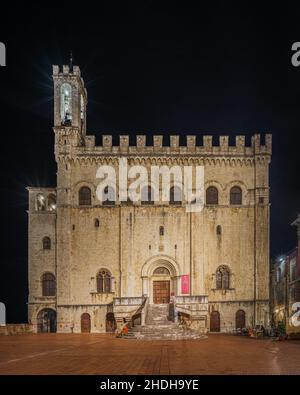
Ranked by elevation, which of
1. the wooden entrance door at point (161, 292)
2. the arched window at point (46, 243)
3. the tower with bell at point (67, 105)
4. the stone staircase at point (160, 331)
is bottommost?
the stone staircase at point (160, 331)

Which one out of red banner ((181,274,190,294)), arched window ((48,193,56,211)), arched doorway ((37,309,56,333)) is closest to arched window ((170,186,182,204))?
red banner ((181,274,190,294))

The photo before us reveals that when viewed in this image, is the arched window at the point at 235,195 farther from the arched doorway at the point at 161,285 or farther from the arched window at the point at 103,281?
the arched window at the point at 103,281

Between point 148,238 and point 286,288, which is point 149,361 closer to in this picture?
point 148,238

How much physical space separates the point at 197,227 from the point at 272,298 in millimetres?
16006

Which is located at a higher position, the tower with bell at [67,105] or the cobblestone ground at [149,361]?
the tower with bell at [67,105]

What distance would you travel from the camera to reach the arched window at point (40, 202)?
4581 cm

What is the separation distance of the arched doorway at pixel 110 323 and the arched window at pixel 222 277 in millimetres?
8410

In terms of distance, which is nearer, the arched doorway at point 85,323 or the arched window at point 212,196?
the arched doorway at point 85,323

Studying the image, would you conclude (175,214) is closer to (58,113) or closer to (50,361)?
(58,113)

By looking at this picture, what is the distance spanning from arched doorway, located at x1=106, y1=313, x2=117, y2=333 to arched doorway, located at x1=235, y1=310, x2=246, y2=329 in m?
9.40

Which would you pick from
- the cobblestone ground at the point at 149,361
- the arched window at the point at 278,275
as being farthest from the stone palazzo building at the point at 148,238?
the cobblestone ground at the point at 149,361

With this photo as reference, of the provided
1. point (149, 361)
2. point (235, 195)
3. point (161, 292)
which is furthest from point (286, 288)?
point (149, 361)
